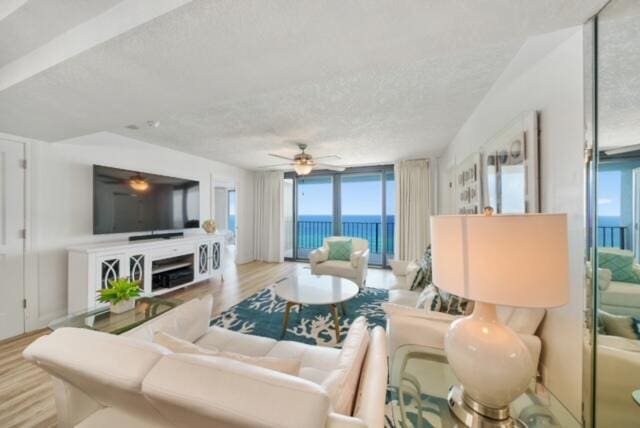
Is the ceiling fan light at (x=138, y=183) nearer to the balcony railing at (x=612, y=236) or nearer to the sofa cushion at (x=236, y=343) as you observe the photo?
the sofa cushion at (x=236, y=343)

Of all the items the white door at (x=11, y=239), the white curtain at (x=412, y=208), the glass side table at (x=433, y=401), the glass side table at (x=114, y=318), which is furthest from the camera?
the white curtain at (x=412, y=208)

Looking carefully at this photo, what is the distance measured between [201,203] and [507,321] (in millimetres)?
4477

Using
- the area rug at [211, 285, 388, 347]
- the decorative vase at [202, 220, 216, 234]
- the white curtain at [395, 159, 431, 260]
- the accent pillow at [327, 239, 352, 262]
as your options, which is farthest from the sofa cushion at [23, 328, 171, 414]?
the white curtain at [395, 159, 431, 260]

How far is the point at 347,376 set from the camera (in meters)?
0.87

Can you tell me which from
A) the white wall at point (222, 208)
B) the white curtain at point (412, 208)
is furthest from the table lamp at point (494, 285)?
the white wall at point (222, 208)

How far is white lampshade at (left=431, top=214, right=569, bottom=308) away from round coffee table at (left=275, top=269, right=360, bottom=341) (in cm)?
165

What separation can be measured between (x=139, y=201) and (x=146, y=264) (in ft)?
2.83

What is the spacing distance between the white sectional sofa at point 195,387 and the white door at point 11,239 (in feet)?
7.00

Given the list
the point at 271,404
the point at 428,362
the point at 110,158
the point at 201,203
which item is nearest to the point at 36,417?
the point at 271,404

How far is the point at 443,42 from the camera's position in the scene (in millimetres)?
1122

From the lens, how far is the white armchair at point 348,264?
349cm

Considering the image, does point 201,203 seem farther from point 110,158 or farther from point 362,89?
point 362,89

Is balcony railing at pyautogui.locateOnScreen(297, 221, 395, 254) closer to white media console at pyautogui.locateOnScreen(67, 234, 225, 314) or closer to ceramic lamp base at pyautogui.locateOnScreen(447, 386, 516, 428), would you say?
white media console at pyautogui.locateOnScreen(67, 234, 225, 314)

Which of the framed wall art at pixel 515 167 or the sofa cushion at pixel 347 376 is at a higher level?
the framed wall art at pixel 515 167
